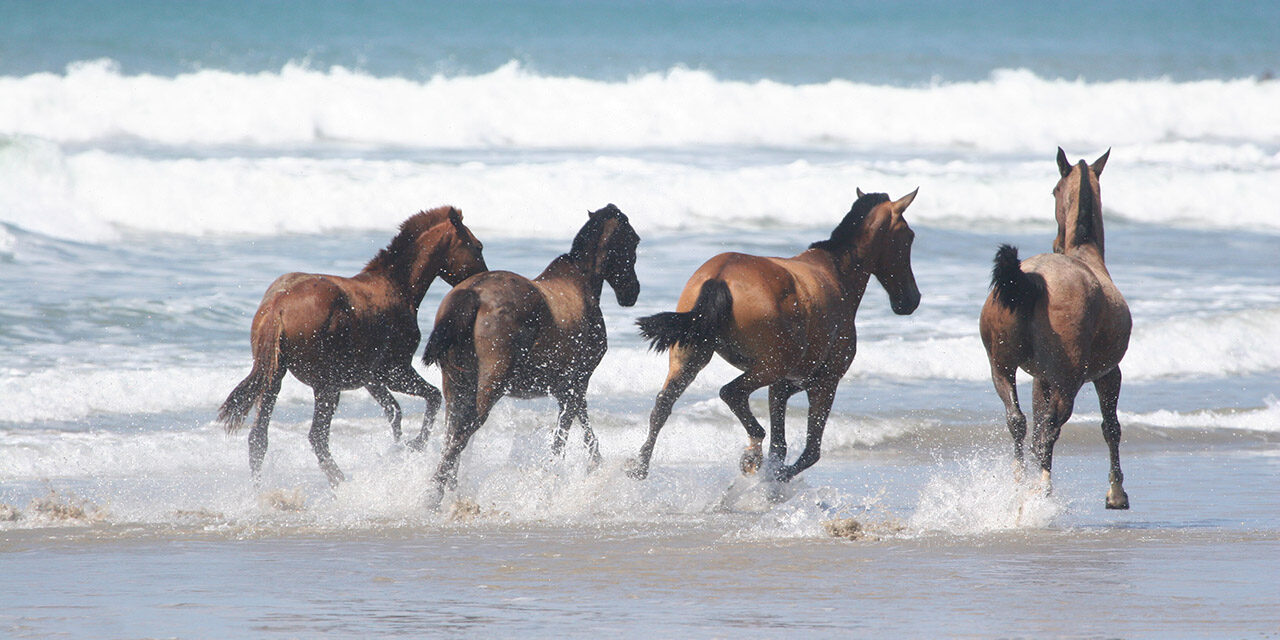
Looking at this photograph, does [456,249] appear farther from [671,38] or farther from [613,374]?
[671,38]

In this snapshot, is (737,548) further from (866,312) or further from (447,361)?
(866,312)

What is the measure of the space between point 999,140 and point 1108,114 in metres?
5.23

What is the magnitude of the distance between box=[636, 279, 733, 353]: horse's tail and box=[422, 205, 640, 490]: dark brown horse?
0.64 metres

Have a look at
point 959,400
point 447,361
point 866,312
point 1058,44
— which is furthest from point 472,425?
point 1058,44

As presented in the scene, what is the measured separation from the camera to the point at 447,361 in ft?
26.2

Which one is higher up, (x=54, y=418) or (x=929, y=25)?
(x=929, y=25)

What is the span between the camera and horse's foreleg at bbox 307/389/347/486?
8508mm

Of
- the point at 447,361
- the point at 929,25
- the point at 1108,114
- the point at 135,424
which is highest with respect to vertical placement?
the point at 929,25

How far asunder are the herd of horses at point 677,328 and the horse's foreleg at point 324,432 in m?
0.01

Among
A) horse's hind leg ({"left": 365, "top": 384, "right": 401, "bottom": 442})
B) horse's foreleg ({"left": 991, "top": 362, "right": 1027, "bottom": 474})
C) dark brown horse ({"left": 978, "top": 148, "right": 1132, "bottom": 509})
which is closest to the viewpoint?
dark brown horse ({"left": 978, "top": 148, "right": 1132, "bottom": 509})

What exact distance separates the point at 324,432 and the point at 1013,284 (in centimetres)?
389

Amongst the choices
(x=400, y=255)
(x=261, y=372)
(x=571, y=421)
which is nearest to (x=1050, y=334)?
(x=571, y=421)

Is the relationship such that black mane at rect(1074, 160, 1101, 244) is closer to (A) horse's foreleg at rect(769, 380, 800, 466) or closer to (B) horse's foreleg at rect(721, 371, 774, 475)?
(A) horse's foreleg at rect(769, 380, 800, 466)

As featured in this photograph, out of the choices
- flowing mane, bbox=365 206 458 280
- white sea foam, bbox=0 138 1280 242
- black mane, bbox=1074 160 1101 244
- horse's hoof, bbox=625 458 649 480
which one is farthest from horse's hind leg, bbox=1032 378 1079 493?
white sea foam, bbox=0 138 1280 242
